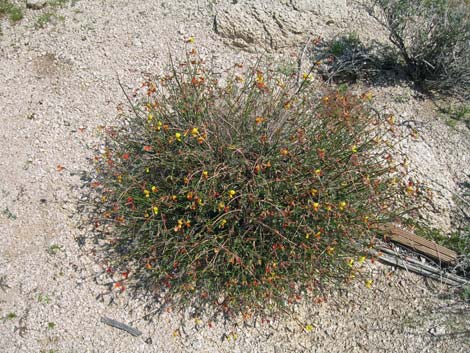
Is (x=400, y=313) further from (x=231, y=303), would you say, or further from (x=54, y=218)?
(x=54, y=218)

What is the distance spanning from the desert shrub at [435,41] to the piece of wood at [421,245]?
1728 mm

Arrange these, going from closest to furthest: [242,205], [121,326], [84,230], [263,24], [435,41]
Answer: [242,205] < [121,326] < [84,230] < [435,41] < [263,24]

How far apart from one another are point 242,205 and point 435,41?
112 inches

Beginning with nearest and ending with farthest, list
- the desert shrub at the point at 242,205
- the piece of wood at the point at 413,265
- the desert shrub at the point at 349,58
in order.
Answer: the desert shrub at the point at 242,205 → the piece of wood at the point at 413,265 → the desert shrub at the point at 349,58

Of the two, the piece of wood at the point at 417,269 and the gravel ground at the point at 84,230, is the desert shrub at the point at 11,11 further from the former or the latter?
the piece of wood at the point at 417,269

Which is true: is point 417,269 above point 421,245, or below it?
below

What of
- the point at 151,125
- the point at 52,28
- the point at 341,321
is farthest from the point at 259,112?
the point at 52,28

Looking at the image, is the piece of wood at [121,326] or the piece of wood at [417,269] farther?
the piece of wood at [417,269]

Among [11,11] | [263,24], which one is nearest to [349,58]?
[263,24]

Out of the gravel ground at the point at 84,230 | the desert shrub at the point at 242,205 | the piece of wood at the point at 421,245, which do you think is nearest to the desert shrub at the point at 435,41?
the gravel ground at the point at 84,230

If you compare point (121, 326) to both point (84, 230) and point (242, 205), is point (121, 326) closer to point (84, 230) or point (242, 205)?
point (84, 230)

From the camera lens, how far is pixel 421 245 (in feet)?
12.2

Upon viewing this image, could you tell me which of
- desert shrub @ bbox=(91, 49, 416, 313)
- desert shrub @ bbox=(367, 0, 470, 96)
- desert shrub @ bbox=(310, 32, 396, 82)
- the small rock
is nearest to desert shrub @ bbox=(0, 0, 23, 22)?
the small rock

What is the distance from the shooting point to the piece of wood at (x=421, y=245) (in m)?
3.67
